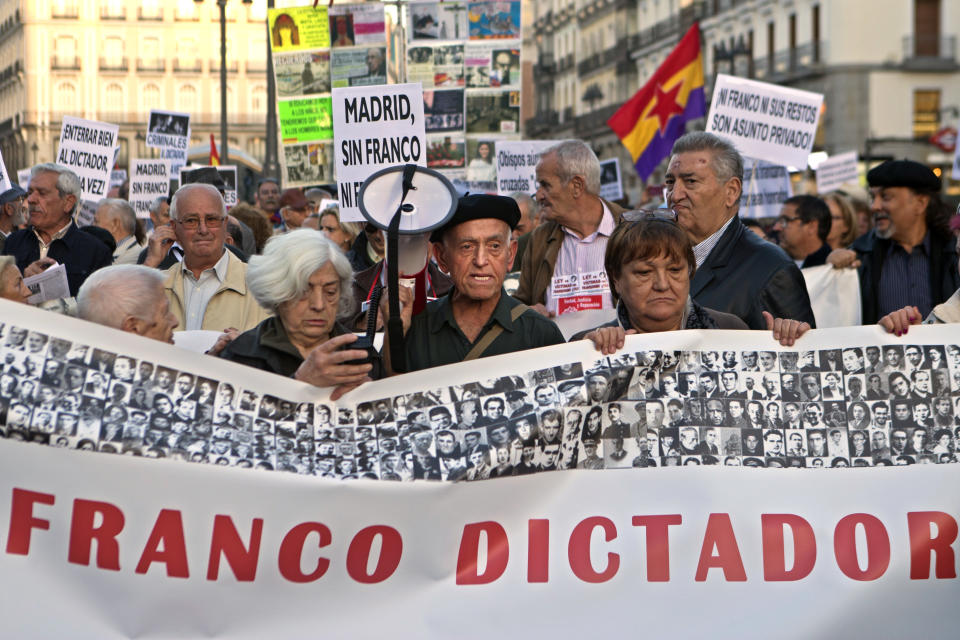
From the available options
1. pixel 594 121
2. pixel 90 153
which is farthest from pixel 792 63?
pixel 90 153

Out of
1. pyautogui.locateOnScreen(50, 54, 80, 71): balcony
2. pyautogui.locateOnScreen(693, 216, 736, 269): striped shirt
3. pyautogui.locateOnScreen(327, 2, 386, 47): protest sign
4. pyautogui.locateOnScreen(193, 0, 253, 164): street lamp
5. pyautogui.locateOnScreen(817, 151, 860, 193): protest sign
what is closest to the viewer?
pyautogui.locateOnScreen(693, 216, 736, 269): striped shirt

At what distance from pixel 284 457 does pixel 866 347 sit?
164 centimetres

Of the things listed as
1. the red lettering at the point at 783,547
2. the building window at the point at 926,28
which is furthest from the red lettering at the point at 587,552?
the building window at the point at 926,28

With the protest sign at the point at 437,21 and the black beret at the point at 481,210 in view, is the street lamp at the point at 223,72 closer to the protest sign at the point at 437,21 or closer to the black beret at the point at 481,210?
the protest sign at the point at 437,21

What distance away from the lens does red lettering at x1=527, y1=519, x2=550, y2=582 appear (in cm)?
388

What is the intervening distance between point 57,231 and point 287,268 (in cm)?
437

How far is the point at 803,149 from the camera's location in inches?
404

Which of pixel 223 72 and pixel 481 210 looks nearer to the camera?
pixel 481 210

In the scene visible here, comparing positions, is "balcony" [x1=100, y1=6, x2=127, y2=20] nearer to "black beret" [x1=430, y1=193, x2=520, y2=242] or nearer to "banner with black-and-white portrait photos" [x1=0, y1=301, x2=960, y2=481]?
"black beret" [x1=430, y1=193, x2=520, y2=242]

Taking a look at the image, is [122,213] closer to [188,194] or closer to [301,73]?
[301,73]

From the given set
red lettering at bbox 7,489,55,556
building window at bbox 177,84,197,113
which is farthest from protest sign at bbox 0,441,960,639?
building window at bbox 177,84,197,113

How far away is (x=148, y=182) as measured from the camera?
15039 mm

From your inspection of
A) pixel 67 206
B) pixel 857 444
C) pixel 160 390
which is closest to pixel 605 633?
pixel 857 444

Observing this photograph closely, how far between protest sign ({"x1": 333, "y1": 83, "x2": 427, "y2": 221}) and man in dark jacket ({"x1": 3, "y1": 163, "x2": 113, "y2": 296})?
1.93 meters
